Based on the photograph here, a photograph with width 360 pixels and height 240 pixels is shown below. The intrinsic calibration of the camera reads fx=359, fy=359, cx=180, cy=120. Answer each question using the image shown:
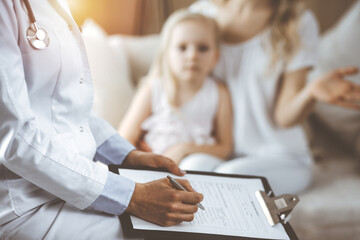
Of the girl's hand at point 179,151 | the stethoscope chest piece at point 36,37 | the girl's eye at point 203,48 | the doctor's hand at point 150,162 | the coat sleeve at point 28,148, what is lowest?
the girl's hand at point 179,151

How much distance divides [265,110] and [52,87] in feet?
2.93

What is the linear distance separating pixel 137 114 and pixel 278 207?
667 mm

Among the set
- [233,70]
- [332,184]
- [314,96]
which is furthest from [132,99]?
[332,184]

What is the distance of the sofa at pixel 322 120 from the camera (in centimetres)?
117

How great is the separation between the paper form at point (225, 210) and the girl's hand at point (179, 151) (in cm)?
36

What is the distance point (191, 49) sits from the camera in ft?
4.04

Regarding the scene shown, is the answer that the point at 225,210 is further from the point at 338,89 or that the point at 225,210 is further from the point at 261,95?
the point at 261,95

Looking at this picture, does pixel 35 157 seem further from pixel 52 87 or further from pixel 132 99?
pixel 132 99

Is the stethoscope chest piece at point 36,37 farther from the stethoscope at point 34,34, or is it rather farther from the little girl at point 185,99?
the little girl at point 185,99

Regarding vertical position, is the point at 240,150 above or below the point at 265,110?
below

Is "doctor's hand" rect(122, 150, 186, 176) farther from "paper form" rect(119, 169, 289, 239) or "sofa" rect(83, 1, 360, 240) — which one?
"sofa" rect(83, 1, 360, 240)

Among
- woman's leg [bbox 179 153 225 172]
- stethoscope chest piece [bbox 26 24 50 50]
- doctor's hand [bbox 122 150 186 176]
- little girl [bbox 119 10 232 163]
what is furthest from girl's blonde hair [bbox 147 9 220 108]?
stethoscope chest piece [bbox 26 24 50 50]

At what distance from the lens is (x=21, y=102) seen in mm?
521

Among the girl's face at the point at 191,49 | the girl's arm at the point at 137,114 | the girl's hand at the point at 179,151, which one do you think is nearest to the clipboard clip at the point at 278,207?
the girl's hand at the point at 179,151
